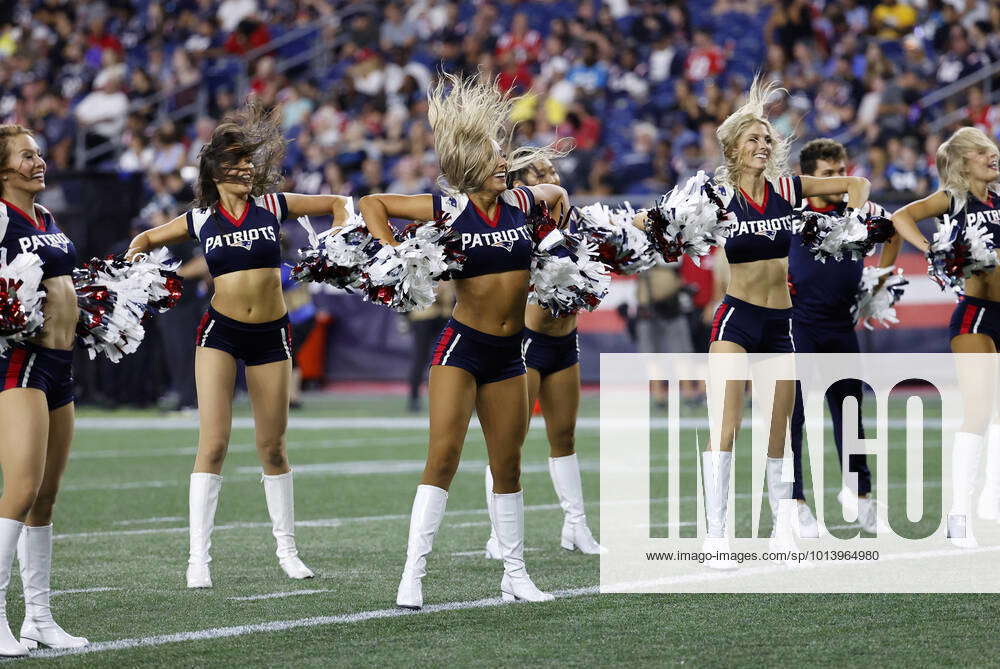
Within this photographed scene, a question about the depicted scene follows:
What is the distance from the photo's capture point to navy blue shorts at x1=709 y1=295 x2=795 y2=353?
20.9 ft

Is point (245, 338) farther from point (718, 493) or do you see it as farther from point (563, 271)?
point (718, 493)

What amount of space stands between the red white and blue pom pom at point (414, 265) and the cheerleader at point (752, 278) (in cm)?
157

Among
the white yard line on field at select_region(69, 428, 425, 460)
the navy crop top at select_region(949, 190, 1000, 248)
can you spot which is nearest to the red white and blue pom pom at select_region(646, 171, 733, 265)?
the navy crop top at select_region(949, 190, 1000, 248)

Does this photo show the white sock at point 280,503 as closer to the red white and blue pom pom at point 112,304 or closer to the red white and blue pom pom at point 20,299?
the red white and blue pom pom at point 112,304

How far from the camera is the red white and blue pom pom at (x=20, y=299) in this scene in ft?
15.2

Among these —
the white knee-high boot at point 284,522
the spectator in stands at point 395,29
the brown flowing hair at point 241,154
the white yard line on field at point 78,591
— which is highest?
the spectator in stands at point 395,29

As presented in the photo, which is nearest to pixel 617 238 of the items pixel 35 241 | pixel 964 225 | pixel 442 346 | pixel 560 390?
pixel 560 390

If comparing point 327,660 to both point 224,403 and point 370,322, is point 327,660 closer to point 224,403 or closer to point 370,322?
point 224,403

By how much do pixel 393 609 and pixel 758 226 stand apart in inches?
93.1

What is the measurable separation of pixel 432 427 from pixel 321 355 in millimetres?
12301

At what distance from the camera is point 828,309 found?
746cm

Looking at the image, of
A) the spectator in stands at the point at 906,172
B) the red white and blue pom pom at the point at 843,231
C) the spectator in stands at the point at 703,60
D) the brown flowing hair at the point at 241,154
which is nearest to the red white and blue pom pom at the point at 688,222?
the red white and blue pom pom at the point at 843,231

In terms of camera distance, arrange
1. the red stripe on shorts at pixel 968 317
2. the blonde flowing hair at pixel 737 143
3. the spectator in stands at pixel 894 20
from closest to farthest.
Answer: the blonde flowing hair at pixel 737 143 < the red stripe on shorts at pixel 968 317 < the spectator in stands at pixel 894 20

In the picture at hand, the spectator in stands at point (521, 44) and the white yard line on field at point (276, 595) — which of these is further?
the spectator in stands at point (521, 44)
